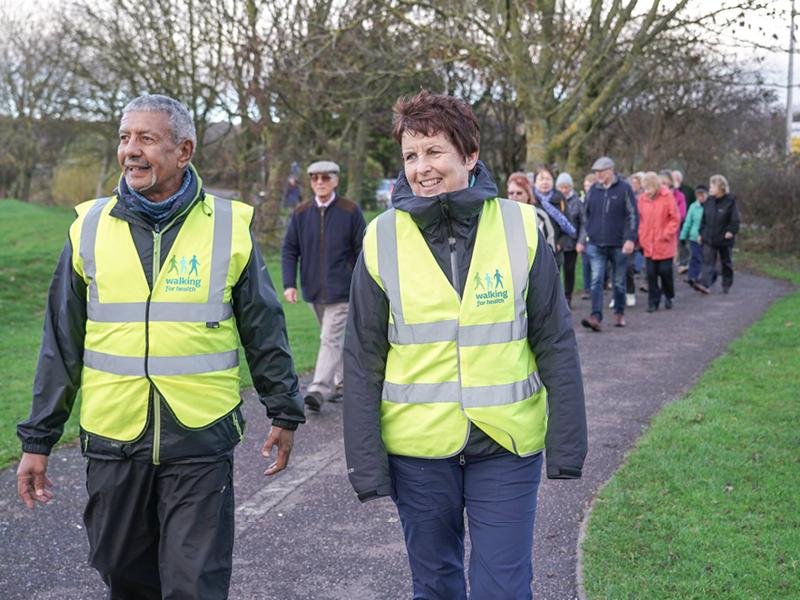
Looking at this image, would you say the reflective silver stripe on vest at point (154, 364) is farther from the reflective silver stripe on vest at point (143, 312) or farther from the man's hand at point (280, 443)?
the man's hand at point (280, 443)

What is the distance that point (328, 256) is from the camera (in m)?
8.12

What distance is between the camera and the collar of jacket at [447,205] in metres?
3.16

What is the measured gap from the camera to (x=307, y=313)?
15.0 meters

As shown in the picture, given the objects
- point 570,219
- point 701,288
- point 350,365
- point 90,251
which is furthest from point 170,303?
point 701,288

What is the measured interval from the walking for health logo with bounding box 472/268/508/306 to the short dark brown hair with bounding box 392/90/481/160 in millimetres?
421

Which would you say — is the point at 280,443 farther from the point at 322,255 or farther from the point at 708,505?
the point at 322,255

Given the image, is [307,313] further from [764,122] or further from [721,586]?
[764,122]

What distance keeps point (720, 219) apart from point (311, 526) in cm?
1293

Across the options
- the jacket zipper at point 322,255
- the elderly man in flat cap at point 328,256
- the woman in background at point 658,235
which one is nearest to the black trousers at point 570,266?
the woman in background at point 658,235

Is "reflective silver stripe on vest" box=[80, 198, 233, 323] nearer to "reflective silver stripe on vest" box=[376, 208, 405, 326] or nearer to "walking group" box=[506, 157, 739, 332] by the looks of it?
"reflective silver stripe on vest" box=[376, 208, 405, 326]

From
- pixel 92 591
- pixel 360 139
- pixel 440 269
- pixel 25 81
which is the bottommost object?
pixel 92 591

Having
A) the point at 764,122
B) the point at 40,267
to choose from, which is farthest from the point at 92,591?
the point at 764,122

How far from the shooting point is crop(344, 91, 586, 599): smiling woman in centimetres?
309

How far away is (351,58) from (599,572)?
51.2 ft
